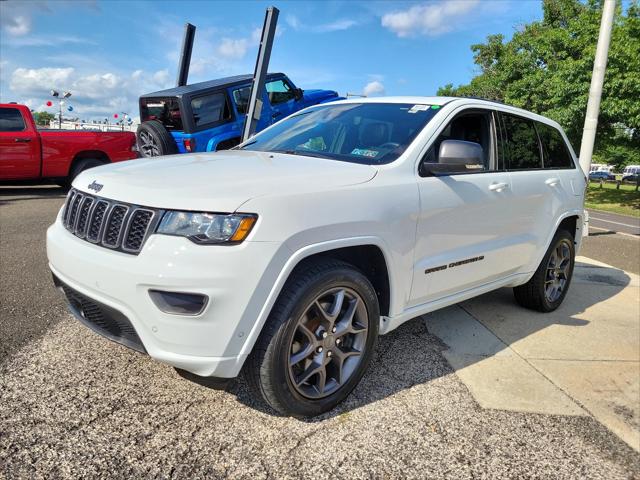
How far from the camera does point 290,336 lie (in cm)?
239

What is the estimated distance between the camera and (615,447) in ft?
8.48

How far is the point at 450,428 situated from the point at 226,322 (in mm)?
1351

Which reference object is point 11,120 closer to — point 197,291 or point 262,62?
point 262,62

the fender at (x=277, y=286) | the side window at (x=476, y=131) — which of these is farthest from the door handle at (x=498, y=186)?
the fender at (x=277, y=286)

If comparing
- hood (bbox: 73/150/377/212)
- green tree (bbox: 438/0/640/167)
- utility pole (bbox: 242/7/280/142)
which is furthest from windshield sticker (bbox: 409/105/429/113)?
green tree (bbox: 438/0/640/167)

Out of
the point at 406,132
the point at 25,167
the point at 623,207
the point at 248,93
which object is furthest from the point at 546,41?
the point at 406,132

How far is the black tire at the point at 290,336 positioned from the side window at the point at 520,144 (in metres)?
1.98

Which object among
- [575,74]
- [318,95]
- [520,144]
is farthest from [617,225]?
[520,144]

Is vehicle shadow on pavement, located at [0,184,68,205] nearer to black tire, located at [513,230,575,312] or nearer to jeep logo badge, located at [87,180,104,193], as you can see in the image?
jeep logo badge, located at [87,180,104,193]

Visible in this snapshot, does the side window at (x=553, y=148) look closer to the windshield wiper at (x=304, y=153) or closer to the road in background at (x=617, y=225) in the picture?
the windshield wiper at (x=304, y=153)

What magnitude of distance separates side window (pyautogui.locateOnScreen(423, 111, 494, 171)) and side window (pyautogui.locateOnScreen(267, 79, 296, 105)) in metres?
7.45

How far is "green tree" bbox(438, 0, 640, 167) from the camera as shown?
1664 centimetres

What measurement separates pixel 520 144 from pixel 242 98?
7.19m

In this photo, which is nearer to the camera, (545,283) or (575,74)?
(545,283)
